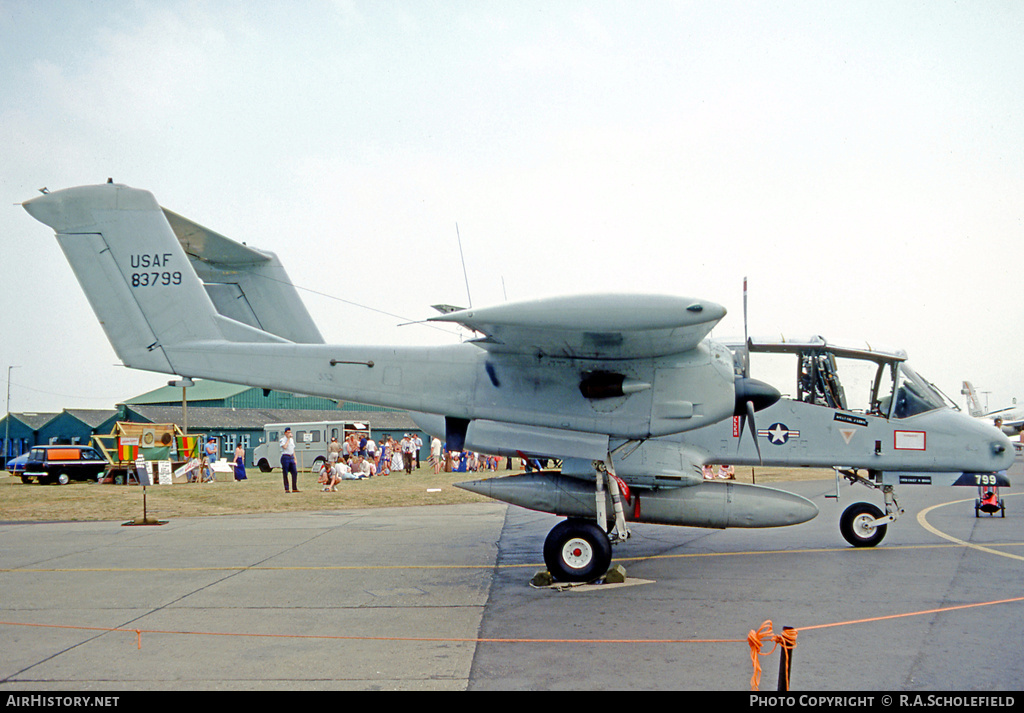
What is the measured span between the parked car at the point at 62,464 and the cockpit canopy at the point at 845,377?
1057 inches

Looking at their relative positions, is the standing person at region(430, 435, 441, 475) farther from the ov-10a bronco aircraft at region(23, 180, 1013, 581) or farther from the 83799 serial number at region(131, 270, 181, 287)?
the 83799 serial number at region(131, 270, 181, 287)

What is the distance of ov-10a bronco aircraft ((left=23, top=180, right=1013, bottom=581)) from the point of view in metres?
7.75

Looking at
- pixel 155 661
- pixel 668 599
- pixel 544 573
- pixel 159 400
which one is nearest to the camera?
pixel 155 661

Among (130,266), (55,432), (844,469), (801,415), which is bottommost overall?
(55,432)

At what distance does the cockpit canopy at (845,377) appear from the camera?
9.59m

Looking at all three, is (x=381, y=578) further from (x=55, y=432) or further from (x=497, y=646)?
(x=55, y=432)

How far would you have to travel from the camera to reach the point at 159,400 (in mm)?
50094

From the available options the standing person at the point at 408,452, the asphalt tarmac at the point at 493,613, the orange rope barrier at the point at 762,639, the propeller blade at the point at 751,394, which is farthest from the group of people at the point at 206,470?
the orange rope barrier at the point at 762,639

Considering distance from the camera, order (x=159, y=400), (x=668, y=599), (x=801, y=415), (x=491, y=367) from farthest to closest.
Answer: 1. (x=159, y=400)
2. (x=801, y=415)
3. (x=491, y=367)
4. (x=668, y=599)

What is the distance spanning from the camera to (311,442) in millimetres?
31438

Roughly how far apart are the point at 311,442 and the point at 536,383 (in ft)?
83.6
